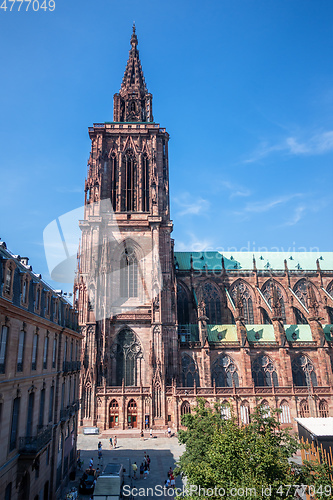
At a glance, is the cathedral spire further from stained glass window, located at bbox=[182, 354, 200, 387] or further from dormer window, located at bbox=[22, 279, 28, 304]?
dormer window, located at bbox=[22, 279, 28, 304]

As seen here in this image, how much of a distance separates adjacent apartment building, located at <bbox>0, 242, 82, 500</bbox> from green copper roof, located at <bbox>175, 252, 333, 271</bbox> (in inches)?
1533

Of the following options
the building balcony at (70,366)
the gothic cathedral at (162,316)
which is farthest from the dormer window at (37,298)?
the gothic cathedral at (162,316)

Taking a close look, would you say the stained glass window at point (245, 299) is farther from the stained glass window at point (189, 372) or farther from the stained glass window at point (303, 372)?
the stained glass window at point (189, 372)

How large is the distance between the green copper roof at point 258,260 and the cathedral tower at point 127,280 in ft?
43.1

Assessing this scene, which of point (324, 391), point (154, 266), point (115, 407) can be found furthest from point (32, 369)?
point (324, 391)

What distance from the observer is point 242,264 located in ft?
222

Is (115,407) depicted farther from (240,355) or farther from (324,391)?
(324,391)

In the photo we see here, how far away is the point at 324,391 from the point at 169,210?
32901mm

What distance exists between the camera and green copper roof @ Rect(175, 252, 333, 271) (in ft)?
217

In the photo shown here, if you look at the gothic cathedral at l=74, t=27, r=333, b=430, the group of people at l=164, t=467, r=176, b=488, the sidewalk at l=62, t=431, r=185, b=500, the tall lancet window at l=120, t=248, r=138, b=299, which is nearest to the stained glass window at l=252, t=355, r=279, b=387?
the gothic cathedral at l=74, t=27, r=333, b=430

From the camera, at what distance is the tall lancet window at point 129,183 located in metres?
57.5

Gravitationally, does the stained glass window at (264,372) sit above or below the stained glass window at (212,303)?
below

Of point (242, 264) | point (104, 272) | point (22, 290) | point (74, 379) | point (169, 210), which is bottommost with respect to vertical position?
point (74, 379)

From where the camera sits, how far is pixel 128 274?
172 feet
